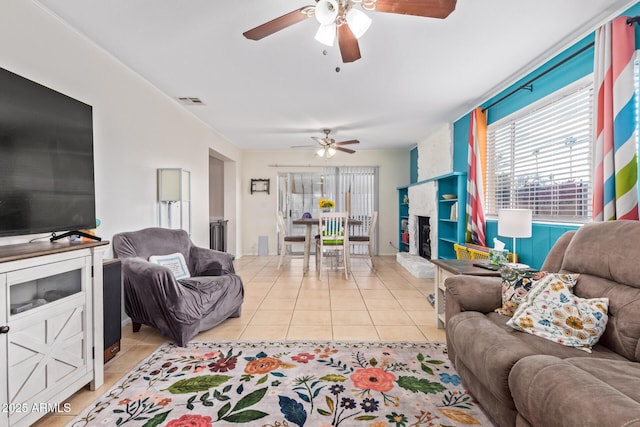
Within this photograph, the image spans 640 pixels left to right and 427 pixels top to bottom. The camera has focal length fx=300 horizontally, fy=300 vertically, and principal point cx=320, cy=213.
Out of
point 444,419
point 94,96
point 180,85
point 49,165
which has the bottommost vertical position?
point 444,419

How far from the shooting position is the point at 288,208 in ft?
23.2

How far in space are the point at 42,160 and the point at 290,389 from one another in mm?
1951

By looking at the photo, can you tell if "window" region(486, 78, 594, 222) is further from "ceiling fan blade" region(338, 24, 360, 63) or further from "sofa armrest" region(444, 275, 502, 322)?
"ceiling fan blade" region(338, 24, 360, 63)

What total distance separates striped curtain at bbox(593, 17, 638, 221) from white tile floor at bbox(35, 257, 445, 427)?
1557 mm

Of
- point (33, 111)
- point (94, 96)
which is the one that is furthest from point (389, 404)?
point (94, 96)

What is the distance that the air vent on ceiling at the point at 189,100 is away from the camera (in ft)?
12.0

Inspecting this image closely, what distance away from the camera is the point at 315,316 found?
3.01m

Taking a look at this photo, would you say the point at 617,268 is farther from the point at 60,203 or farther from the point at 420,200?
the point at 420,200

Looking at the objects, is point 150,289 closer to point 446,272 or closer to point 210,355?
point 210,355

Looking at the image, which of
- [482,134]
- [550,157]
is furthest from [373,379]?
[482,134]

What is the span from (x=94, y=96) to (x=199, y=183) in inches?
84.7

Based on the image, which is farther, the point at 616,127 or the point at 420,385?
the point at 616,127

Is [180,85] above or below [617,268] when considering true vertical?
above

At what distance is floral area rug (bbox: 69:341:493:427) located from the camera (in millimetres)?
1544
